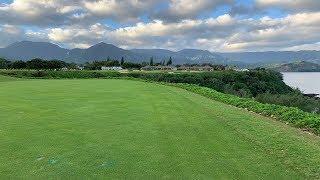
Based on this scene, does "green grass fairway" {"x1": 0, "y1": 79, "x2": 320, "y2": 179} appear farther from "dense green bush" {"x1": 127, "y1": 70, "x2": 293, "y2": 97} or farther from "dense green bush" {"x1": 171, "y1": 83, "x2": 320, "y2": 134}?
"dense green bush" {"x1": 127, "y1": 70, "x2": 293, "y2": 97}

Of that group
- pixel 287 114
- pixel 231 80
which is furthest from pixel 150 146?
pixel 231 80

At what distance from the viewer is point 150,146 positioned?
11.1 meters

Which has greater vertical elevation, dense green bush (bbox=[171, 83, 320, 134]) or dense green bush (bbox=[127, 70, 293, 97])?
dense green bush (bbox=[171, 83, 320, 134])

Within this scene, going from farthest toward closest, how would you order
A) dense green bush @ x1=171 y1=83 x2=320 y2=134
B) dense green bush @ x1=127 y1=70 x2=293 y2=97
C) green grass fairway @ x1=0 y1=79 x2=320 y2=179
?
dense green bush @ x1=127 y1=70 x2=293 y2=97 → dense green bush @ x1=171 y1=83 x2=320 y2=134 → green grass fairway @ x1=0 y1=79 x2=320 y2=179

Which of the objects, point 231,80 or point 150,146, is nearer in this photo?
point 150,146

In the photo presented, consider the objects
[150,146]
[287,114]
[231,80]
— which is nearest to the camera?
[150,146]

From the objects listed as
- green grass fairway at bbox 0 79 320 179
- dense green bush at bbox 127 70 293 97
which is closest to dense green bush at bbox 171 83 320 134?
green grass fairway at bbox 0 79 320 179

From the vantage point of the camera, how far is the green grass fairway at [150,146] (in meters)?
8.76

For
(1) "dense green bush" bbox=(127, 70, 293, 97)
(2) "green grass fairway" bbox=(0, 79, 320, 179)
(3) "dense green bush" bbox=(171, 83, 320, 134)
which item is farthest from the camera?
(1) "dense green bush" bbox=(127, 70, 293, 97)

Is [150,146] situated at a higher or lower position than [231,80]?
higher

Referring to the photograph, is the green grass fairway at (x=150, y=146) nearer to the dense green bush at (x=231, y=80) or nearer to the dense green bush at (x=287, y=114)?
the dense green bush at (x=287, y=114)

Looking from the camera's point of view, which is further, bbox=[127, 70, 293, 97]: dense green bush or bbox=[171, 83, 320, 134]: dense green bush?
bbox=[127, 70, 293, 97]: dense green bush

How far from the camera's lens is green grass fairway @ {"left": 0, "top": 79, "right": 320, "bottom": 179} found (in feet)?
28.7

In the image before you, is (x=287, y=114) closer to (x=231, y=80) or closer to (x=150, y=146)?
(x=150, y=146)
